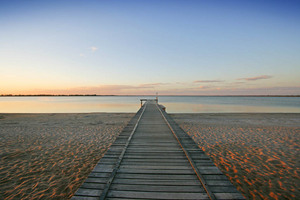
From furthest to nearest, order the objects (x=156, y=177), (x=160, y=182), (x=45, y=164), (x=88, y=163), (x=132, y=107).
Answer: (x=132, y=107)
(x=88, y=163)
(x=45, y=164)
(x=156, y=177)
(x=160, y=182)

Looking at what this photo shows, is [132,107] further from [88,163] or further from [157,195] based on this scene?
[157,195]

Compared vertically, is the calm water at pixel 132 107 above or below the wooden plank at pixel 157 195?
below

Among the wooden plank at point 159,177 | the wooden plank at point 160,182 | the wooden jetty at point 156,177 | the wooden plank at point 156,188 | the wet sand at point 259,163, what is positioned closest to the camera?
the wooden jetty at point 156,177

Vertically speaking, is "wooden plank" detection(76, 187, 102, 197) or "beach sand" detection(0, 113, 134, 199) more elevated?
"wooden plank" detection(76, 187, 102, 197)

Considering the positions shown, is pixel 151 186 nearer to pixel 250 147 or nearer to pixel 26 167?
pixel 26 167

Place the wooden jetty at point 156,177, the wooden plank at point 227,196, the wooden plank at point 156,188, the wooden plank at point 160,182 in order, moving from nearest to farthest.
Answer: the wooden plank at point 227,196, the wooden jetty at point 156,177, the wooden plank at point 156,188, the wooden plank at point 160,182

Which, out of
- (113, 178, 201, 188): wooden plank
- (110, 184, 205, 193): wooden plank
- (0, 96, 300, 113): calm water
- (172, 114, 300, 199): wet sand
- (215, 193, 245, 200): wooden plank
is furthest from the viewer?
(0, 96, 300, 113): calm water

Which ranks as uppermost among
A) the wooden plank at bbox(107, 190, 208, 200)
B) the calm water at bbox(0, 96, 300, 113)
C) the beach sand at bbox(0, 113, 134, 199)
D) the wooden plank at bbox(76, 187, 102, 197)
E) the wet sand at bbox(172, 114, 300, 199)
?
the wooden plank at bbox(76, 187, 102, 197)

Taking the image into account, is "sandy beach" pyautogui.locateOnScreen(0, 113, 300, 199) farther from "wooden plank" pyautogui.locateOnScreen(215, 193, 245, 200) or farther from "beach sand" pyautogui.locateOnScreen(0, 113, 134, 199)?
"wooden plank" pyautogui.locateOnScreen(215, 193, 245, 200)

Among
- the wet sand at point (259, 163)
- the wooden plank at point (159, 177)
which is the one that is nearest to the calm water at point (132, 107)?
the wet sand at point (259, 163)

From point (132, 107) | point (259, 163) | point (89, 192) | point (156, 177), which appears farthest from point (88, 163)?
point (132, 107)

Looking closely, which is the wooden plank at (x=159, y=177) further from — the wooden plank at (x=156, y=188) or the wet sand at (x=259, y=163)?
the wet sand at (x=259, y=163)

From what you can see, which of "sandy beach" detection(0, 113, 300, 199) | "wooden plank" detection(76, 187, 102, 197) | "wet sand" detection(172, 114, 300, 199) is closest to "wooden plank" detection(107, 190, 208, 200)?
"wooden plank" detection(76, 187, 102, 197)

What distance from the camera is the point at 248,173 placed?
5094 mm
